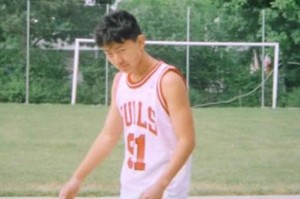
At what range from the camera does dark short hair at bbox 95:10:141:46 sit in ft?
10.3

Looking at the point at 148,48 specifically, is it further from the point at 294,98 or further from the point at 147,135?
the point at 147,135

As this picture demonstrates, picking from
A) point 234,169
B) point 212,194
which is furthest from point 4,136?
point 212,194

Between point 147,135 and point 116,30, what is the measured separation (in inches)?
19.5

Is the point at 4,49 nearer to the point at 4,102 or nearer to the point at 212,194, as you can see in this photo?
the point at 4,102

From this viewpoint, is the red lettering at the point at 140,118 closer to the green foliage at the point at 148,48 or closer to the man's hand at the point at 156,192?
the man's hand at the point at 156,192

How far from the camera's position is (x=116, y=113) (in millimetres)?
3570

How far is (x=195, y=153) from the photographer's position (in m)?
12.0

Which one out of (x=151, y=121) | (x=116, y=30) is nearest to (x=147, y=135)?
(x=151, y=121)

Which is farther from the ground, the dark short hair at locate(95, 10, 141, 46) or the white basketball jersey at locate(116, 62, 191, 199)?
the dark short hair at locate(95, 10, 141, 46)

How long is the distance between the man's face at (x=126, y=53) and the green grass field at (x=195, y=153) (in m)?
5.01

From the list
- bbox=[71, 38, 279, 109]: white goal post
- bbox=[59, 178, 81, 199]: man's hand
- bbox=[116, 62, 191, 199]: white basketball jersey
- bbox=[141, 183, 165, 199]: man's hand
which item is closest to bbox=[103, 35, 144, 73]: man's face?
bbox=[116, 62, 191, 199]: white basketball jersey

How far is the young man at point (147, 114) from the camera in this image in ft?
10.4

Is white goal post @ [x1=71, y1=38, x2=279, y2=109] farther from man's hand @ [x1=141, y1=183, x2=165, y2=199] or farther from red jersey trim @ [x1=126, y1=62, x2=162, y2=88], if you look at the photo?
man's hand @ [x1=141, y1=183, x2=165, y2=199]

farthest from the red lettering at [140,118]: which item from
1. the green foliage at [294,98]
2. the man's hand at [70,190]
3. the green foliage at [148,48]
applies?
the green foliage at [294,98]
